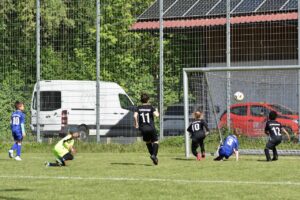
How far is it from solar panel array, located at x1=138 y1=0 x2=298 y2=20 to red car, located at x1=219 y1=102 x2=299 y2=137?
11.6 feet

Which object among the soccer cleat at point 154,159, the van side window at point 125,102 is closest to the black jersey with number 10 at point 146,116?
the soccer cleat at point 154,159

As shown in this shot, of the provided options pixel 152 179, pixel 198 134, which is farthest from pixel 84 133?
pixel 152 179

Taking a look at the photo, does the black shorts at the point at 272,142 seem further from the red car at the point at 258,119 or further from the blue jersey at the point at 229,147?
the red car at the point at 258,119

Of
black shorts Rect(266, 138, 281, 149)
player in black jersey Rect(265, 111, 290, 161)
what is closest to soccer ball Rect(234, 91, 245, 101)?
player in black jersey Rect(265, 111, 290, 161)

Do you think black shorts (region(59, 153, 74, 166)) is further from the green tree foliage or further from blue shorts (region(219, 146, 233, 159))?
the green tree foliage

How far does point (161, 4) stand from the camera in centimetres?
2692

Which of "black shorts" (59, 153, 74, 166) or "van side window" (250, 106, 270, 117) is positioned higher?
"van side window" (250, 106, 270, 117)

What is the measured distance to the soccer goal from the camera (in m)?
23.5

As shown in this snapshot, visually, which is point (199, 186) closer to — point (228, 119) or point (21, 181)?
point (21, 181)

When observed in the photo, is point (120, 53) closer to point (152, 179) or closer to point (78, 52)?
point (78, 52)

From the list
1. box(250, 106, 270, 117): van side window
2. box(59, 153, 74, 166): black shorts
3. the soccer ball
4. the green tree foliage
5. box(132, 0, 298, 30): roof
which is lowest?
box(59, 153, 74, 166): black shorts

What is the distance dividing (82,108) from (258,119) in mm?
7344

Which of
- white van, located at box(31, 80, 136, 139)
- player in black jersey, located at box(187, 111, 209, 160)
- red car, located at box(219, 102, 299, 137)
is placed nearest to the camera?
player in black jersey, located at box(187, 111, 209, 160)

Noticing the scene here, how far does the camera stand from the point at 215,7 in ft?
88.2
